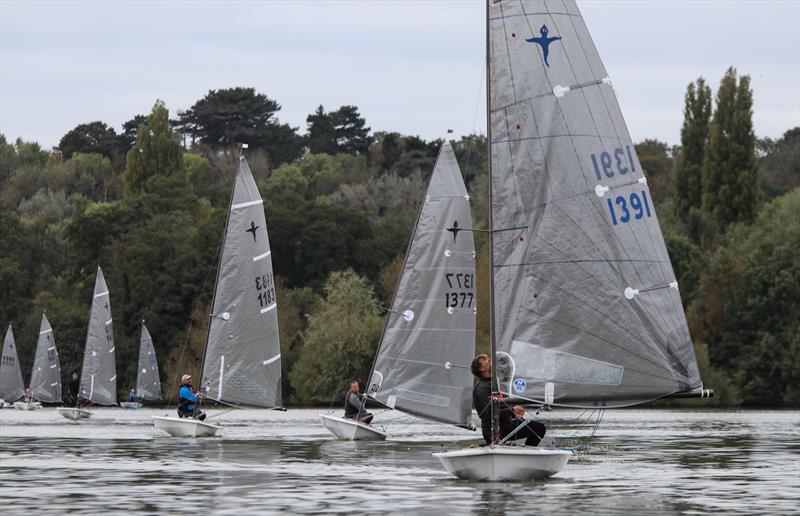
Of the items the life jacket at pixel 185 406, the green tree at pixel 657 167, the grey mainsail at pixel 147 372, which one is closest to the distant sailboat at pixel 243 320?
the life jacket at pixel 185 406

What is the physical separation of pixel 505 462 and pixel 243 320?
949 inches

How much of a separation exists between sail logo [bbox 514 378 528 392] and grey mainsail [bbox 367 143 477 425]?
37.3 feet

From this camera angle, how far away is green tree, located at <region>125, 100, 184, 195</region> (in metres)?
142

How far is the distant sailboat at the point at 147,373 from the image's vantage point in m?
102

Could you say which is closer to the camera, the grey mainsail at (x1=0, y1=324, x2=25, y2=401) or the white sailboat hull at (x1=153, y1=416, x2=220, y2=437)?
the white sailboat hull at (x1=153, y1=416, x2=220, y2=437)

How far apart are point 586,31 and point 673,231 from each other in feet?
275

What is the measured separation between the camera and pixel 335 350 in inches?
3770

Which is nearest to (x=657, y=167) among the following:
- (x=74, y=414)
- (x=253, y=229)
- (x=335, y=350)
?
(x=335, y=350)

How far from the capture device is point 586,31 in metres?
25.3

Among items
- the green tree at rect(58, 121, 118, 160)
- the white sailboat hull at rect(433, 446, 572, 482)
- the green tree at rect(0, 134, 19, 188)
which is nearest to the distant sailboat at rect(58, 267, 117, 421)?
the white sailboat hull at rect(433, 446, 572, 482)

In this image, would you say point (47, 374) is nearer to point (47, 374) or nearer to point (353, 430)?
point (47, 374)

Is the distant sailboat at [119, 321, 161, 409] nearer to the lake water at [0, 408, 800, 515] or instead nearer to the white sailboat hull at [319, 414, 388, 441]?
the lake water at [0, 408, 800, 515]

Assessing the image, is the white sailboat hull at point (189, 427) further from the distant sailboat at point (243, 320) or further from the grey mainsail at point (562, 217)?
the grey mainsail at point (562, 217)

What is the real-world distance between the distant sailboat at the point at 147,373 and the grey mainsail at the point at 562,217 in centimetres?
7808
